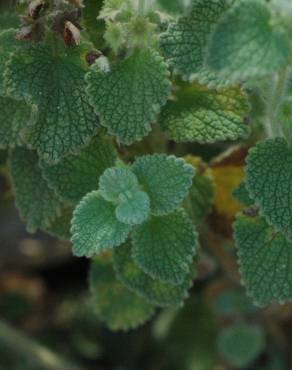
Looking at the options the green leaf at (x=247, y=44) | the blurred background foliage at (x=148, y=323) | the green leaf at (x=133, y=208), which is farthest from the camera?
the blurred background foliage at (x=148, y=323)

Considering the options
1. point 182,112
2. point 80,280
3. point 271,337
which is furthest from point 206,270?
point 182,112

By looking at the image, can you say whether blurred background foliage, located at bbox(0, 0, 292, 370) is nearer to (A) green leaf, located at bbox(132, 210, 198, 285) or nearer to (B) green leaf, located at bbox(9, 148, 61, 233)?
(B) green leaf, located at bbox(9, 148, 61, 233)

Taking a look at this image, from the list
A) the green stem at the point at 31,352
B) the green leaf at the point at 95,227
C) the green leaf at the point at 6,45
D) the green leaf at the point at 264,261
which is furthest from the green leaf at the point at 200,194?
the green stem at the point at 31,352

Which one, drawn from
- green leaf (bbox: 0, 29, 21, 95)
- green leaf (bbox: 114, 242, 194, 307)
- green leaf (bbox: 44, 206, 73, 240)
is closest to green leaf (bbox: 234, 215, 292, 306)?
green leaf (bbox: 114, 242, 194, 307)

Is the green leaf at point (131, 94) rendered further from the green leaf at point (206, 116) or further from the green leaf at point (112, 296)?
the green leaf at point (112, 296)

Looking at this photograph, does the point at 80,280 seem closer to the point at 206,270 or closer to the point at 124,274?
the point at 206,270

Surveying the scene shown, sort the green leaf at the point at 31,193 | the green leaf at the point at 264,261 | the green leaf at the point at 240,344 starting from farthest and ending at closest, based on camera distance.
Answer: the green leaf at the point at 240,344 → the green leaf at the point at 31,193 → the green leaf at the point at 264,261
